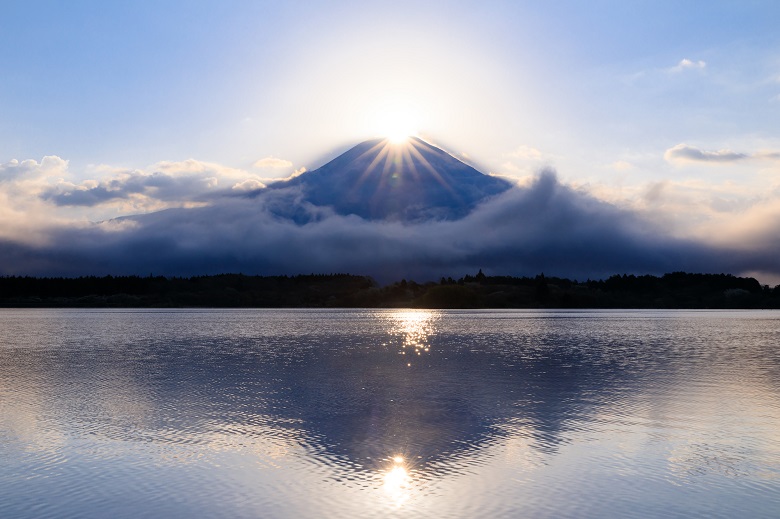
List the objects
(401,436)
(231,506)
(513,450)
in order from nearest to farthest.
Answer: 1. (231,506)
2. (513,450)
3. (401,436)

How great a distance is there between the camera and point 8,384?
49.2 metres

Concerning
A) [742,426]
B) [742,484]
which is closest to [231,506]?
[742,484]

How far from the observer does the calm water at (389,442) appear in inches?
Result: 828

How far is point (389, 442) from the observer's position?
29.7 m

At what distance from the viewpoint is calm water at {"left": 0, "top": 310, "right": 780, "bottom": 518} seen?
21.0m

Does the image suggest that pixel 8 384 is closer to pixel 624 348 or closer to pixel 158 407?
pixel 158 407

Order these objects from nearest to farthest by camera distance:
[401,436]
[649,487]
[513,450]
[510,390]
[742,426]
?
[649,487], [513,450], [401,436], [742,426], [510,390]

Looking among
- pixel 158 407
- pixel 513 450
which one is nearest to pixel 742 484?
pixel 513 450

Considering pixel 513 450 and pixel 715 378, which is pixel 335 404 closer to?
pixel 513 450

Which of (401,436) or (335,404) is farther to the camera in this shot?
(335,404)

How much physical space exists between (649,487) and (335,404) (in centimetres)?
2211

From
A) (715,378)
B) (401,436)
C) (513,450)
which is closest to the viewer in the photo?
(513,450)

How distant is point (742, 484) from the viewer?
2292 centimetres

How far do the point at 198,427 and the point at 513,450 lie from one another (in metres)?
15.9
